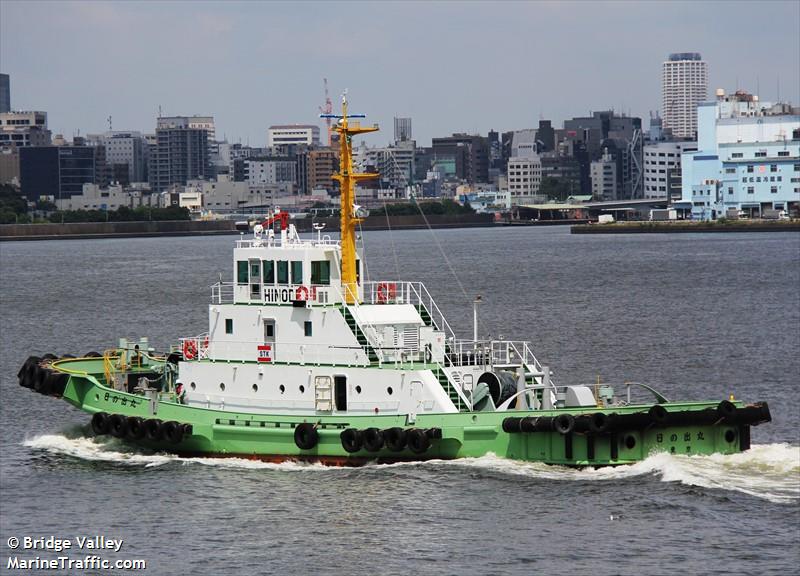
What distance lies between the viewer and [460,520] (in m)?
25.0

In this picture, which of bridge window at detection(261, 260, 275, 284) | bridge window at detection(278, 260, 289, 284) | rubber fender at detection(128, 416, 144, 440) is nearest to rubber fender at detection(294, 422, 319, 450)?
bridge window at detection(278, 260, 289, 284)

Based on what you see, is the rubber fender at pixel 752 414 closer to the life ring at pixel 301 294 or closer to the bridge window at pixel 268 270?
the life ring at pixel 301 294

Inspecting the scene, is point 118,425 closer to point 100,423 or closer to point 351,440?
point 100,423

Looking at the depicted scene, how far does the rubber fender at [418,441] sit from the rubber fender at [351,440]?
0.97 meters

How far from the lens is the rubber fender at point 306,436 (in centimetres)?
2806

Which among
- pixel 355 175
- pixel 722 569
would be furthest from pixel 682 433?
pixel 355 175

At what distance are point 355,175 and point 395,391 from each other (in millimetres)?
4507

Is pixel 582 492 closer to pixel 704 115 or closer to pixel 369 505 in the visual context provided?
A: pixel 369 505

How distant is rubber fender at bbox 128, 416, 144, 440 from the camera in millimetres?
29906

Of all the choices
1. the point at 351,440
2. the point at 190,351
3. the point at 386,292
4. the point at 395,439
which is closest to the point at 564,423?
the point at 395,439

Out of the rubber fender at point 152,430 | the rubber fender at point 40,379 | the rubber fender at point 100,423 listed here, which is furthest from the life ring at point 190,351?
the rubber fender at point 40,379

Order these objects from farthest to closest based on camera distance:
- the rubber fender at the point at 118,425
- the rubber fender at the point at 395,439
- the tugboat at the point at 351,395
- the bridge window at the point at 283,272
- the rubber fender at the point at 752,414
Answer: the rubber fender at the point at 118,425 < the bridge window at the point at 283,272 < the rubber fender at the point at 395,439 < the tugboat at the point at 351,395 < the rubber fender at the point at 752,414

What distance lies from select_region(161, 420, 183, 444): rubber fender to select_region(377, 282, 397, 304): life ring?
4.71 metres

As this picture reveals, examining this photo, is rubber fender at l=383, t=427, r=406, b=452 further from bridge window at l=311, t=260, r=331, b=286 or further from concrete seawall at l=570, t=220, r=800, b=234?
concrete seawall at l=570, t=220, r=800, b=234
